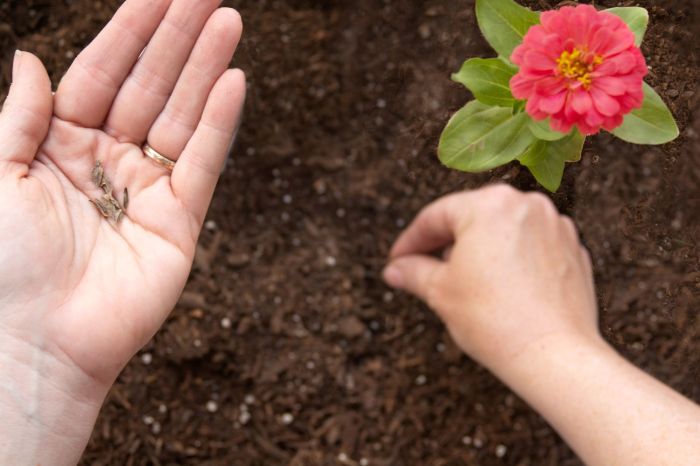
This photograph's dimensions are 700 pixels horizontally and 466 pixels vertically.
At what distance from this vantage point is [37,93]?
115cm

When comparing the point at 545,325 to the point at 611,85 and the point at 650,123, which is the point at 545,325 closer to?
the point at 650,123

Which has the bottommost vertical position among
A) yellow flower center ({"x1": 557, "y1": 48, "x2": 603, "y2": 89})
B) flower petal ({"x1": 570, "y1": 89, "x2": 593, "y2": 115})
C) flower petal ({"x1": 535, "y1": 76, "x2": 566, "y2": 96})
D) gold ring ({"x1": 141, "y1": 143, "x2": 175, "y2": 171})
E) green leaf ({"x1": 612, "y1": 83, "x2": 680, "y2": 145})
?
gold ring ({"x1": 141, "y1": 143, "x2": 175, "y2": 171})

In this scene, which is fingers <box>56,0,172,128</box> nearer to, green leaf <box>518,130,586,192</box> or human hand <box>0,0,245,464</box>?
human hand <box>0,0,245,464</box>

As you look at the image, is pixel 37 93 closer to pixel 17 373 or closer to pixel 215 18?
pixel 215 18

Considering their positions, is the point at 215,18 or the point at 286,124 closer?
the point at 215,18

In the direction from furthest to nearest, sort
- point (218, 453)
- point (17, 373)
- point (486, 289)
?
point (218, 453) < point (486, 289) < point (17, 373)

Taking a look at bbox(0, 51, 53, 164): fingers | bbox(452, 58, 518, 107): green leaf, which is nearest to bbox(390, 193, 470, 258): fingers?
bbox(452, 58, 518, 107): green leaf

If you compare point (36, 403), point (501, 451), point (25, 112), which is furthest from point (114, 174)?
point (501, 451)

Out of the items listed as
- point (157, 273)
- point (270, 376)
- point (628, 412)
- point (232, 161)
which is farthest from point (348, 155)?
point (628, 412)

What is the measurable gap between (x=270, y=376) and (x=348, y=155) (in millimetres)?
579

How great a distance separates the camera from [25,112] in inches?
45.0

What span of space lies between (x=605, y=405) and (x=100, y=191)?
0.94m

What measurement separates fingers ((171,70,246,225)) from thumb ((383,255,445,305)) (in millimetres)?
582

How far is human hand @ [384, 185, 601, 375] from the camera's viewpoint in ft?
4.55
